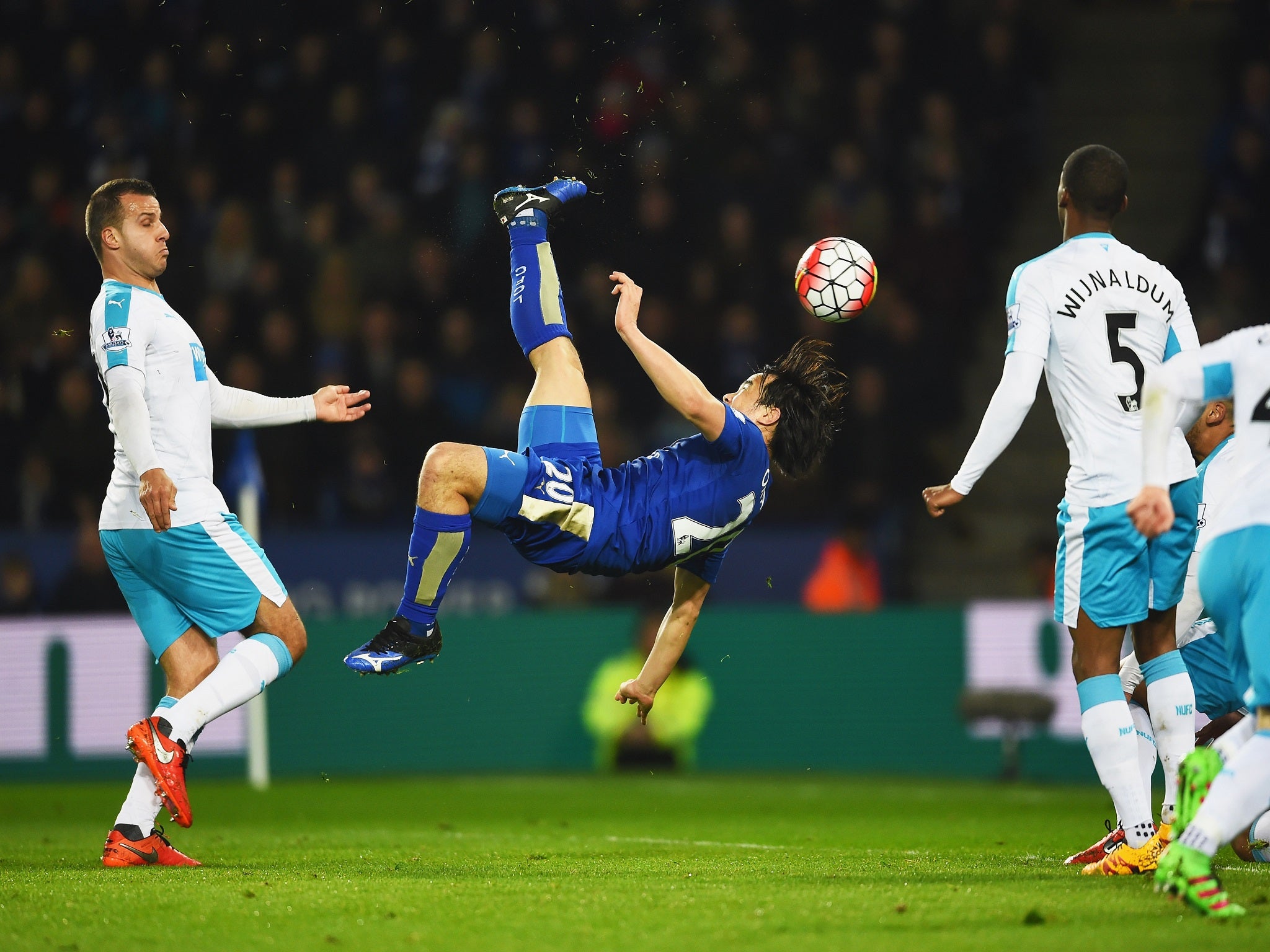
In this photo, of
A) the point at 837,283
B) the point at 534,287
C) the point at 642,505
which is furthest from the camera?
the point at 837,283

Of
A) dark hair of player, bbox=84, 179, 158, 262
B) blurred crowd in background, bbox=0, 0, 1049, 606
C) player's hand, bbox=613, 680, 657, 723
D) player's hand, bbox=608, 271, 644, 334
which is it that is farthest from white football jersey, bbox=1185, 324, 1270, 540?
blurred crowd in background, bbox=0, 0, 1049, 606

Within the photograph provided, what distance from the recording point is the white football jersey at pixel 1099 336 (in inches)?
248

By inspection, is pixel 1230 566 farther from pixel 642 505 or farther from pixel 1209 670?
pixel 1209 670

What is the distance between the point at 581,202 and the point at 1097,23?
14.2m

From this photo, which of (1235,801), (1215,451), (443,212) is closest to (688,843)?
(1215,451)

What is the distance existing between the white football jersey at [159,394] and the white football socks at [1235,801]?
4.16 m

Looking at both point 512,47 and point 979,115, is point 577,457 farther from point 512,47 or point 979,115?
point 979,115

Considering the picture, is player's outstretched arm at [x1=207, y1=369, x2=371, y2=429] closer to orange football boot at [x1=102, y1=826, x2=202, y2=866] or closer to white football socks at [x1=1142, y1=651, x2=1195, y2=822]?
orange football boot at [x1=102, y1=826, x2=202, y2=866]

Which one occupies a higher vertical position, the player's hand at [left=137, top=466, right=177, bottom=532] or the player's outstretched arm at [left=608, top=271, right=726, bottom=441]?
the player's outstretched arm at [left=608, top=271, right=726, bottom=441]

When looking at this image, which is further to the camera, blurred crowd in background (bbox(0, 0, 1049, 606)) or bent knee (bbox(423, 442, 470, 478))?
blurred crowd in background (bbox(0, 0, 1049, 606))

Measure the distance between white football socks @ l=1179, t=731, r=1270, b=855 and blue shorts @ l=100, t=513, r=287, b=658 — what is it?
3.97 metres

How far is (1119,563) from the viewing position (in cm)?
614

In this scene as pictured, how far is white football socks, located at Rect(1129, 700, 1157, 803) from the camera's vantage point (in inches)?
257

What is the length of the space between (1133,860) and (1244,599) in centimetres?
155
